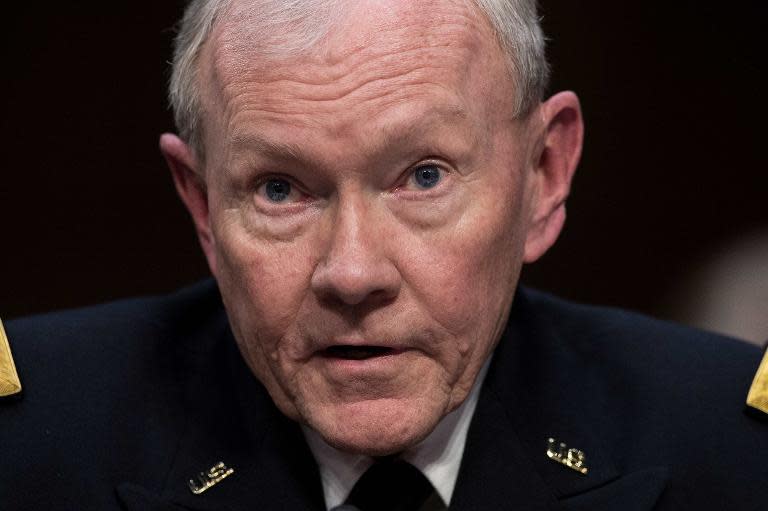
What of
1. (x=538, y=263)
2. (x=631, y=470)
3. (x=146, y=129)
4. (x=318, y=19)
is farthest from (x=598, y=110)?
(x=318, y=19)

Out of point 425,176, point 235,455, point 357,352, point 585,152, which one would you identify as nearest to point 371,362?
point 357,352

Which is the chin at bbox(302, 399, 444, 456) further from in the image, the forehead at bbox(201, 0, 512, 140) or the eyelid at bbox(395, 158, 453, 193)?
the forehead at bbox(201, 0, 512, 140)

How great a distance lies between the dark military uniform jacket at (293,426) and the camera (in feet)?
7.30

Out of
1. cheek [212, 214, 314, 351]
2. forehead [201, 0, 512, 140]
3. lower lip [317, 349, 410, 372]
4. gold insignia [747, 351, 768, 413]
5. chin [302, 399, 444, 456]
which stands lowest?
gold insignia [747, 351, 768, 413]

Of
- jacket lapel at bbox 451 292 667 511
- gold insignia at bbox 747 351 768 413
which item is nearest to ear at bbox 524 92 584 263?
jacket lapel at bbox 451 292 667 511

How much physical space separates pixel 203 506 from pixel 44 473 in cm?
27

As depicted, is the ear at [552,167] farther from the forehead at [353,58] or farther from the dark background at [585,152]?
the dark background at [585,152]

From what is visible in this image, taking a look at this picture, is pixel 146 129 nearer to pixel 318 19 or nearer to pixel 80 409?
pixel 80 409

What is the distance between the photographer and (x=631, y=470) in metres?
2.28

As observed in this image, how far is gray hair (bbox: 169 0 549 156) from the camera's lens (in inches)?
78.2

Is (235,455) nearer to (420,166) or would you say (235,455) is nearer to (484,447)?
(484,447)

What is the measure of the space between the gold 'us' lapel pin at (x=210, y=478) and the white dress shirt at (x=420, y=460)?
0.15 m

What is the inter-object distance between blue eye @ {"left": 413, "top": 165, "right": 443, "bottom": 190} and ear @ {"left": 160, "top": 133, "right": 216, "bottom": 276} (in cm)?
42

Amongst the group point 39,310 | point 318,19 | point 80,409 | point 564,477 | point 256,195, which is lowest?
point 39,310
